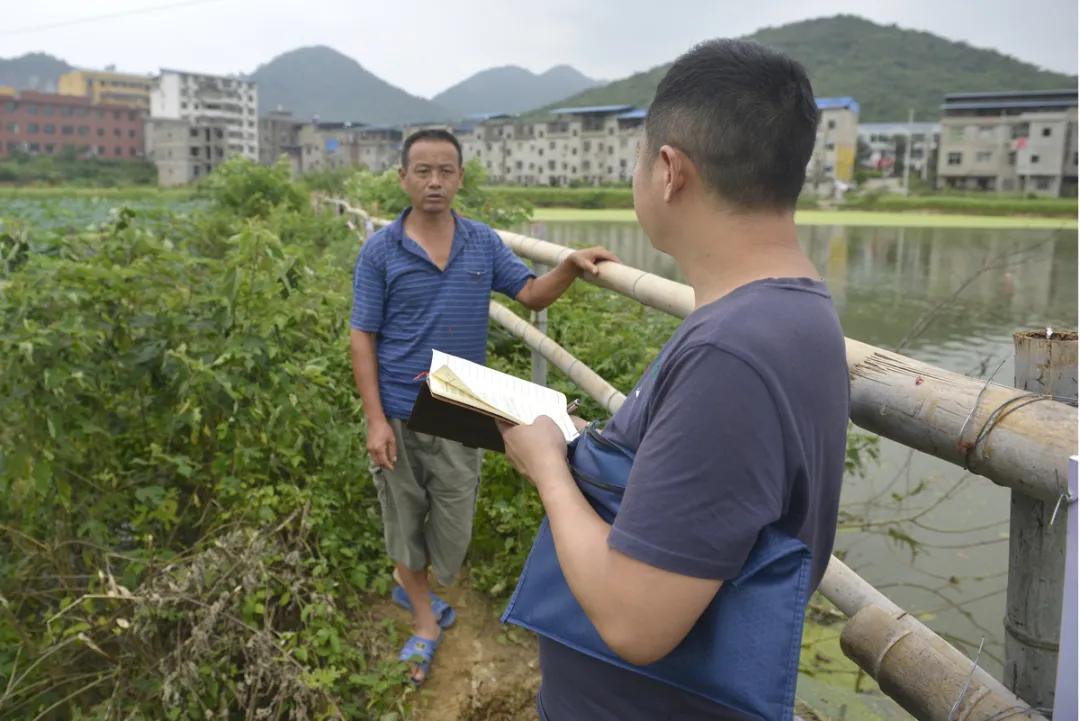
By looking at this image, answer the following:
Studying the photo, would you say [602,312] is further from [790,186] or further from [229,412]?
[790,186]

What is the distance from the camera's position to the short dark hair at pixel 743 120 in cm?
93

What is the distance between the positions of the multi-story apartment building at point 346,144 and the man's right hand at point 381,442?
213 feet

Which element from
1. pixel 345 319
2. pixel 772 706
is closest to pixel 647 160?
pixel 772 706

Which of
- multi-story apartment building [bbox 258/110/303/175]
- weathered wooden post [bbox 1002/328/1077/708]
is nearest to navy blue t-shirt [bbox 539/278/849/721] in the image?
weathered wooden post [bbox 1002/328/1077/708]

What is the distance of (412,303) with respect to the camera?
2.37 meters

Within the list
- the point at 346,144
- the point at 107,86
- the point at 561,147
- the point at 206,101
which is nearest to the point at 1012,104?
the point at 561,147

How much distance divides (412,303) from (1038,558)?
1673 mm

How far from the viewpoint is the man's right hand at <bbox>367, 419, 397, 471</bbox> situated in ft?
7.82

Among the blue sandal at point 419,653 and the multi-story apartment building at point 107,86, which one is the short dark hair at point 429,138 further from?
the multi-story apartment building at point 107,86

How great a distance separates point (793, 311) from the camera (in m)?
0.91

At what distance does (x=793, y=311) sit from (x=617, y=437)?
259mm

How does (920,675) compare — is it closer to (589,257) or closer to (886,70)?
(589,257)

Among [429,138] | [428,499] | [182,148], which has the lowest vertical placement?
[428,499]

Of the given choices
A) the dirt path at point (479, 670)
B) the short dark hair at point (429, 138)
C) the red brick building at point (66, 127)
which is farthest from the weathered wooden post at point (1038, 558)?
the red brick building at point (66, 127)
